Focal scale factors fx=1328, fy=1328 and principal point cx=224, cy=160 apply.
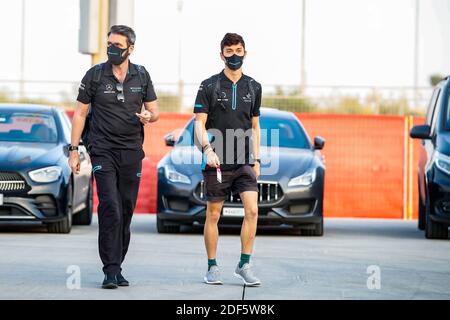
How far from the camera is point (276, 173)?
16219 mm

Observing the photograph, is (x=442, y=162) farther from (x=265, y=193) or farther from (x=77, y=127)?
(x=77, y=127)

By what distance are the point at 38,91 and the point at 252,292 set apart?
71.8 ft

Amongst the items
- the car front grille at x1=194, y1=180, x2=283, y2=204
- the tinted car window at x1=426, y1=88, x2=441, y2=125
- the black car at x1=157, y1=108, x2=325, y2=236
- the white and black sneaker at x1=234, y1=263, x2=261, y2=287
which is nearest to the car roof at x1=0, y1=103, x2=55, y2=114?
the black car at x1=157, y1=108, x2=325, y2=236

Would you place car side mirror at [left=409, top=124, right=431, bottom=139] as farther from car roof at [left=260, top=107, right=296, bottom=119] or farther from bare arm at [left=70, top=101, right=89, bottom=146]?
bare arm at [left=70, top=101, right=89, bottom=146]

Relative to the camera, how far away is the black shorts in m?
10.5

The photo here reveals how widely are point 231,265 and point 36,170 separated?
4474mm

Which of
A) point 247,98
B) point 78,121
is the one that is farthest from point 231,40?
point 78,121

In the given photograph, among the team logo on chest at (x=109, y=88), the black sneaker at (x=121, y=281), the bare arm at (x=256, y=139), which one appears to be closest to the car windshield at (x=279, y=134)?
the bare arm at (x=256, y=139)

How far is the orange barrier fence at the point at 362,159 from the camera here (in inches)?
927

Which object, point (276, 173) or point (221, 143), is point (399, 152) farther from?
point (221, 143)

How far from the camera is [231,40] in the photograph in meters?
10.4

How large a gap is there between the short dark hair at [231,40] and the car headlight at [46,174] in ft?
19.0
